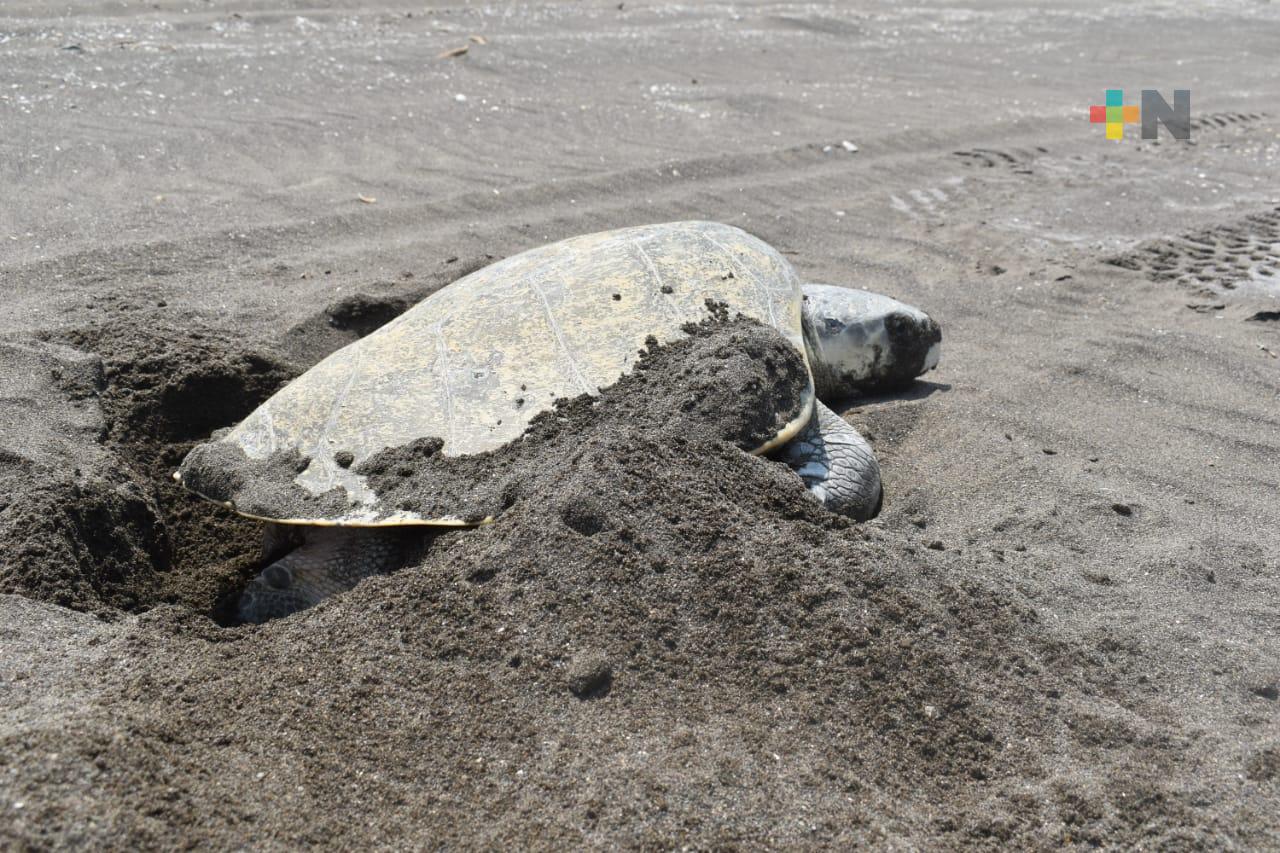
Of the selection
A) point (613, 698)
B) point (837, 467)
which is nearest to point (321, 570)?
point (613, 698)

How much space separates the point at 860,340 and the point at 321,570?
2.15 meters

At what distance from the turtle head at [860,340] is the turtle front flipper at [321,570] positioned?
177 cm

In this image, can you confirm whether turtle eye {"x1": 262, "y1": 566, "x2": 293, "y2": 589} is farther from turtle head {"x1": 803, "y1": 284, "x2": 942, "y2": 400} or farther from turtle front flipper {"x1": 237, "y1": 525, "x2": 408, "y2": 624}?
turtle head {"x1": 803, "y1": 284, "x2": 942, "y2": 400}

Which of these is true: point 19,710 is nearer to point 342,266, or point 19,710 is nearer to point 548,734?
point 548,734

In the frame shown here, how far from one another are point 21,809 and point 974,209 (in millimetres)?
5880

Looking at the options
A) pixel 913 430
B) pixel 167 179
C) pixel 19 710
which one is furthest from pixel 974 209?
pixel 19 710

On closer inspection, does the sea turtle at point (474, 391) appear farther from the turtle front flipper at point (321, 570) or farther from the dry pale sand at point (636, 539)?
the dry pale sand at point (636, 539)

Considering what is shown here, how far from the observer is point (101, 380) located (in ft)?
11.0

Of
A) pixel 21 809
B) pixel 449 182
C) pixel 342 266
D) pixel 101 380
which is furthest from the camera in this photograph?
pixel 449 182

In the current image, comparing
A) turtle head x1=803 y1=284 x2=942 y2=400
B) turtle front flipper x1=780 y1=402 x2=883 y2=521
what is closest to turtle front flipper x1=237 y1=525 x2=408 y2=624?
turtle front flipper x1=780 y1=402 x2=883 y2=521

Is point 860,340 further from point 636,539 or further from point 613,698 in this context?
point 613,698

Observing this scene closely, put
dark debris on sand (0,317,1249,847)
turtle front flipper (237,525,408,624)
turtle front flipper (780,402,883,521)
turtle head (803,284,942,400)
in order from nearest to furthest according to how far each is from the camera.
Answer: dark debris on sand (0,317,1249,847) → turtle front flipper (237,525,408,624) → turtle front flipper (780,402,883,521) → turtle head (803,284,942,400)

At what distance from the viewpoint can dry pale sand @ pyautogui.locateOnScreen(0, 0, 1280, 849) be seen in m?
1.89

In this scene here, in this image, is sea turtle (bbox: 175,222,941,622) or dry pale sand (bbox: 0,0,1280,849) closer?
dry pale sand (bbox: 0,0,1280,849)
